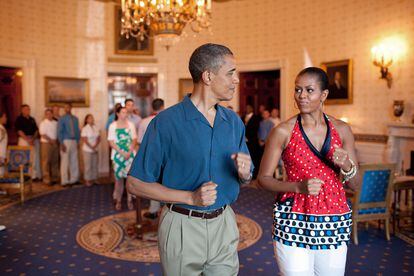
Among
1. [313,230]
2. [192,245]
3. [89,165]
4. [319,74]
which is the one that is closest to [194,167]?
[192,245]

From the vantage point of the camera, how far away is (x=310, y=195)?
218cm

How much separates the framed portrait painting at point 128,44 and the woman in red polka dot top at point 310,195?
381 inches

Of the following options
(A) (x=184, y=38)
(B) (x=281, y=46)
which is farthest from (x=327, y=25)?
(A) (x=184, y=38)

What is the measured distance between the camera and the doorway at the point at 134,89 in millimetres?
11469

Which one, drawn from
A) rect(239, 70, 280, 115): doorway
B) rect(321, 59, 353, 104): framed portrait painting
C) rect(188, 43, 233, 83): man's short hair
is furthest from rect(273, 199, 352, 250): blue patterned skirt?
rect(239, 70, 280, 115): doorway

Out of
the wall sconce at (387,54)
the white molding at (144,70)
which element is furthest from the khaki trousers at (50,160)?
the wall sconce at (387,54)

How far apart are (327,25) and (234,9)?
9.60 feet

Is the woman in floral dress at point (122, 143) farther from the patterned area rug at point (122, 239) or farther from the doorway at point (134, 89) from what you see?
the doorway at point (134, 89)

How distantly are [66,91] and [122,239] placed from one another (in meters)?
6.51

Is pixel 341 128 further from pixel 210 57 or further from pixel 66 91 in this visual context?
pixel 66 91

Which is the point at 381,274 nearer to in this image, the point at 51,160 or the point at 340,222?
the point at 340,222

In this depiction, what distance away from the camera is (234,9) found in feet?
36.5

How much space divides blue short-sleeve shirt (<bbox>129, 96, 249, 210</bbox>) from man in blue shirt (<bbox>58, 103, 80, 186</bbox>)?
26.3 feet

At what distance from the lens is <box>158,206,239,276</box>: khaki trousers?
6.42 feet
